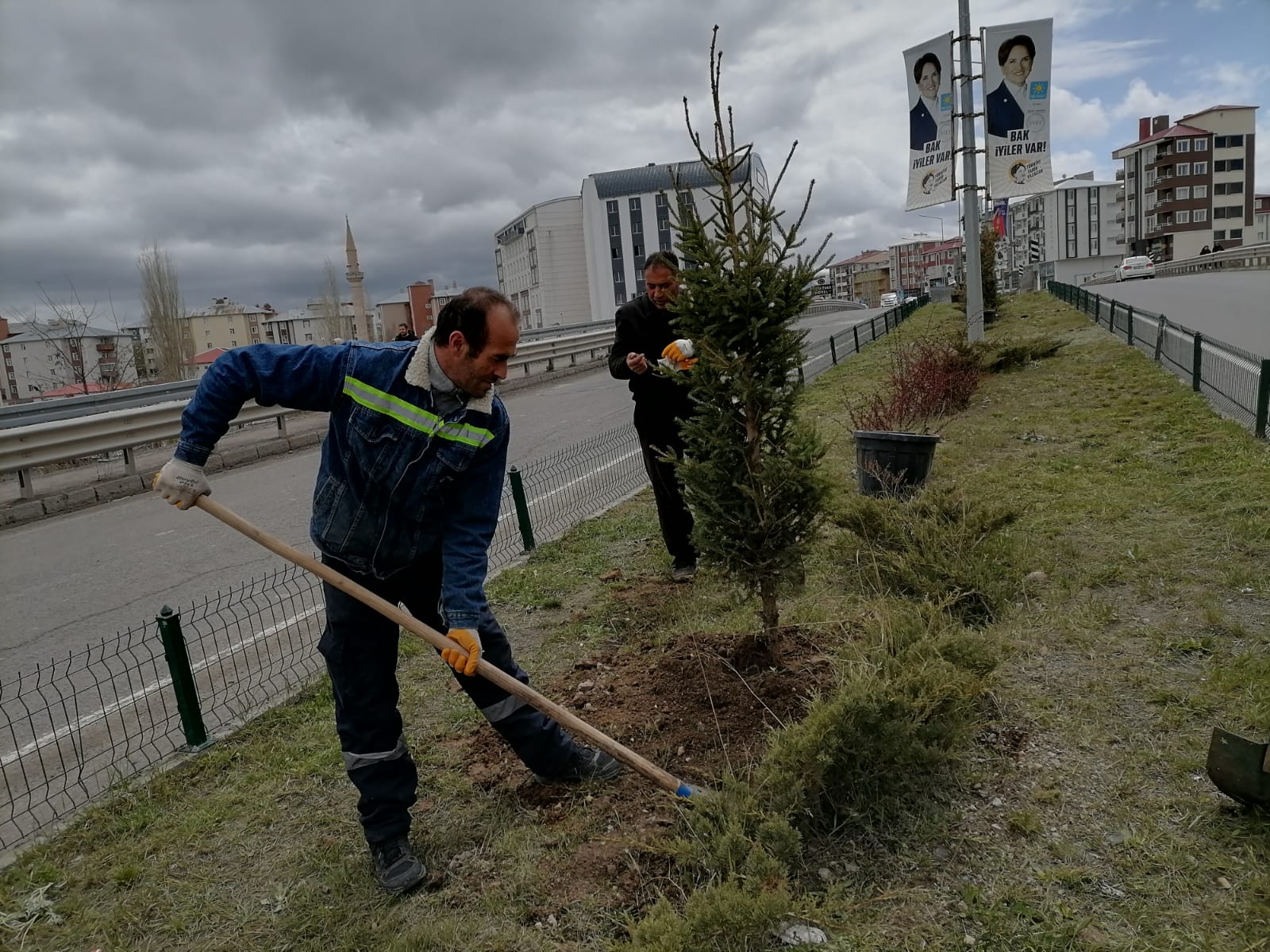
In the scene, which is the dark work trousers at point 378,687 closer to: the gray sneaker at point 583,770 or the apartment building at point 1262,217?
the gray sneaker at point 583,770

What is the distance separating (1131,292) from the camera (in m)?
33.4

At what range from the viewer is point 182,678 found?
3.76 meters

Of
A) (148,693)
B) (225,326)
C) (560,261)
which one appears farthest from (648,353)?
(225,326)

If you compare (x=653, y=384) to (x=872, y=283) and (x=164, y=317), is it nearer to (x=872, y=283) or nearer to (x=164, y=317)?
(x=164, y=317)

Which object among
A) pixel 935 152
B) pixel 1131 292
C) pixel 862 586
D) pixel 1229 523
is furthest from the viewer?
pixel 1131 292

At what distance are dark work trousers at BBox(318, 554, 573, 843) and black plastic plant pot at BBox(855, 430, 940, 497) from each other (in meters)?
4.05

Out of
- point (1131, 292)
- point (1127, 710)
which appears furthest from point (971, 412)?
point (1131, 292)

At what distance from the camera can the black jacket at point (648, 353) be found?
5117mm

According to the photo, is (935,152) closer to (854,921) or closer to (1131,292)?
(854,921)

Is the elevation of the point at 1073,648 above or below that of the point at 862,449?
below

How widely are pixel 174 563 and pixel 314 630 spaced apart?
2.56m

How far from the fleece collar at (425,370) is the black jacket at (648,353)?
7.47 ft

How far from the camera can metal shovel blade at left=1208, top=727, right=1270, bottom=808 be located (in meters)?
2.61

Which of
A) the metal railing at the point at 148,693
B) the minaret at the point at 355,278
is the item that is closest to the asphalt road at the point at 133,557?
the metal railing at the point at 148,693
